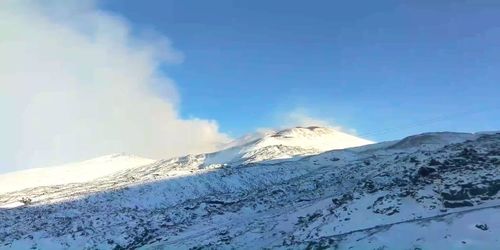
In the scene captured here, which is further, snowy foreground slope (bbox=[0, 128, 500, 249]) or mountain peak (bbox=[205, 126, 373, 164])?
mountain peak (bbox=[205, 126, 373, 164])

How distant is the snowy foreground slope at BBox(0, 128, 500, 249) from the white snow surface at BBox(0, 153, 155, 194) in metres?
68.7

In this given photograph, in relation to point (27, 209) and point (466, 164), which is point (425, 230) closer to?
point (466, 164)

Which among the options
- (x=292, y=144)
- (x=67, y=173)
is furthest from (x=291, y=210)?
(x=67, y=173)

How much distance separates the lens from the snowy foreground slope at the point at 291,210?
2425cm

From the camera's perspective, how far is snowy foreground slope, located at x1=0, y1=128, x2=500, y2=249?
79.6ft

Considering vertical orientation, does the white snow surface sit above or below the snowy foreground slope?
above

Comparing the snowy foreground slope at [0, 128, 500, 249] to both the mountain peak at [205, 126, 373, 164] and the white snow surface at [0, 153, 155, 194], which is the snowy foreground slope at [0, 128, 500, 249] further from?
the white snow surface at [0, 153, 155, 194]

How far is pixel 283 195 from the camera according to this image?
46.3m

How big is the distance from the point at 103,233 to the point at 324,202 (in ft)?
54.1

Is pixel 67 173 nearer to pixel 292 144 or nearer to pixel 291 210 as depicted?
pixel 292 144

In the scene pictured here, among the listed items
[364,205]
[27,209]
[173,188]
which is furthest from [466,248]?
[27,209]

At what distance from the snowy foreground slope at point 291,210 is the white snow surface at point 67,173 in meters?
68.7

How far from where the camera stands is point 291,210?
3694 centimetres

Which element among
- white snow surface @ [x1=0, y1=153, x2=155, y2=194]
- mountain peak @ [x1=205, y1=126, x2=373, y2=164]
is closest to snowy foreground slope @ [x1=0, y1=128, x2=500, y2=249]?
mountain peak @ [x1=205, y1=126, x2=373, y2=164]
